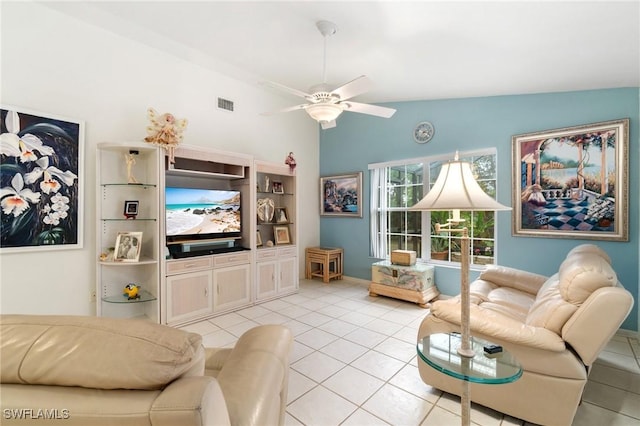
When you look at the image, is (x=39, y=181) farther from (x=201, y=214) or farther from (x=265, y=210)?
(x=265, y=210)

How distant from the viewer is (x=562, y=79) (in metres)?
2.91

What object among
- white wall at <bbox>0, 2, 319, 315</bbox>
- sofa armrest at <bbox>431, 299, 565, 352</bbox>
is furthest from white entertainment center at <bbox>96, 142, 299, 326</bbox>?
sofa armrest at <bbox>431, 299, 565, 352</bbox>

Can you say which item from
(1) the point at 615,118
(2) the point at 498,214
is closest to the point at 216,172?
(2) the point at 498,214

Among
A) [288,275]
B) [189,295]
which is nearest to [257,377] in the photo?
[189,295]

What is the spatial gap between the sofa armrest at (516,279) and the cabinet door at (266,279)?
2.72 m

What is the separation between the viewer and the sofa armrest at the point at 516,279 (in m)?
2.86

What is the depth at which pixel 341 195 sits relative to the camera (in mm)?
5203

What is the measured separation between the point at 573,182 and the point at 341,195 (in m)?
3.17

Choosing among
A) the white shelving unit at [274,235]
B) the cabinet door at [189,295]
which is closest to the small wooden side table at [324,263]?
the white shelving unit at [274,235]

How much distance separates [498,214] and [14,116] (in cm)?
522

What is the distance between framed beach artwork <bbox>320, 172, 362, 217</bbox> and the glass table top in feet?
11.1

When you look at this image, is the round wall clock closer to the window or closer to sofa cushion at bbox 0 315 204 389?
the window

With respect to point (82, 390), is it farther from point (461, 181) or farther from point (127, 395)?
point (461, 181)

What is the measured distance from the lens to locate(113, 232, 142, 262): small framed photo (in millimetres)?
2959
